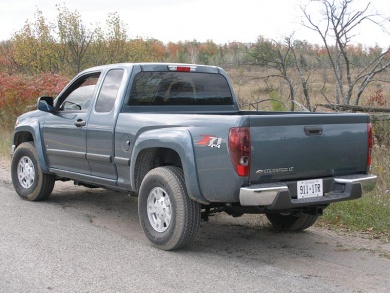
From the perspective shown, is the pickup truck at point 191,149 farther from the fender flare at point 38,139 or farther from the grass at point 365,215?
the grass at point 365,215

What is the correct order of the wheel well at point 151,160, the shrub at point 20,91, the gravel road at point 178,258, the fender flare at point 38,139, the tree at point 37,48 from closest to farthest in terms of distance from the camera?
the gravel road at point 178,258 → the wheel well at point 151,160 → the fender flare at point 38,139 → the shrub at point 20,91 → the tree at point 37,48

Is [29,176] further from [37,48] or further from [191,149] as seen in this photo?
[37,48]

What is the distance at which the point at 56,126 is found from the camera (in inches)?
299

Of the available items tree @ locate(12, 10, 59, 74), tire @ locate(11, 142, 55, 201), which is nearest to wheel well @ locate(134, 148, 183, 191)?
tire @ locate(11, 142, 55, 201)

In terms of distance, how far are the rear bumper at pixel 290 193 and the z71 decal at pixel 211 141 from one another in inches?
18.0

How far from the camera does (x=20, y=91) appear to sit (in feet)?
55.1

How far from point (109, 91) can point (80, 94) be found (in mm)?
787

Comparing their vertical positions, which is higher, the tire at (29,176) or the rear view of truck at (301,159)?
the rear view of truck at (301,159)

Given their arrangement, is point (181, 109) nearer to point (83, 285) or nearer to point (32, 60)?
point (83, 285)

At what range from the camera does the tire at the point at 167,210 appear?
18.3 ft

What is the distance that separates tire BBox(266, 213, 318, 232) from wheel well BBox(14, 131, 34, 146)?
12.6 feet

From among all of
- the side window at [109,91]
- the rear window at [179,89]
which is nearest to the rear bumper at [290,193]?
the rear window at [179,89]

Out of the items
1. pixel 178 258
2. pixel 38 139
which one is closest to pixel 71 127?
pixel 38 139

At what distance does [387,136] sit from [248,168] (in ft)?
17.3
